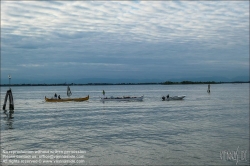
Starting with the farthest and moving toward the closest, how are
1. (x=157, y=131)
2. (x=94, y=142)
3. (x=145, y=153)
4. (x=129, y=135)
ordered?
(x=157, y=131), (x=129, y=135), (x=94, y=142), (x=145, y=153)

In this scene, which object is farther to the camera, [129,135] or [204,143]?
[129,135]

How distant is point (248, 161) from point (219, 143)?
4267mm

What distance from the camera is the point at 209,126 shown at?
96.1ft

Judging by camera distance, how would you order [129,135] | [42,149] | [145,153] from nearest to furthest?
[145,153], [42,149], [129,135]

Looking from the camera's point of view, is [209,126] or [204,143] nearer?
[204,143]

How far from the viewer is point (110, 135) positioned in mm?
25047

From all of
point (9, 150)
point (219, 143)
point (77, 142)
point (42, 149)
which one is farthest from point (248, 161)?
point (9, 150)

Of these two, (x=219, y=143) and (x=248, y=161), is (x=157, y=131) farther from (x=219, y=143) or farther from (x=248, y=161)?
(x=248, y=161)

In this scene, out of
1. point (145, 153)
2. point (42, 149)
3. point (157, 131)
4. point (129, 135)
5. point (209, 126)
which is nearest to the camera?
point (145, 153)

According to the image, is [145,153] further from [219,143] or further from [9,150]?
[9,150]

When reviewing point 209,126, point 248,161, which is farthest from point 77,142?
point 209,126

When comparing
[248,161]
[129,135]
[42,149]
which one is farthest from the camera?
[129,135]

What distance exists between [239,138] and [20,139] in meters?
18.2

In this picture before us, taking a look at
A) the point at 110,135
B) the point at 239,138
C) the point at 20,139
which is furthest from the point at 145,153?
the point at 20,139
